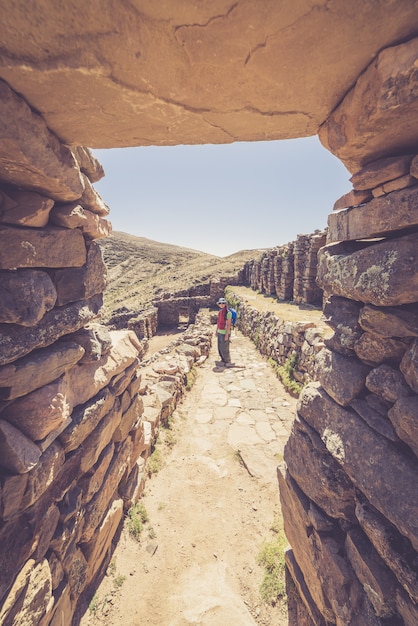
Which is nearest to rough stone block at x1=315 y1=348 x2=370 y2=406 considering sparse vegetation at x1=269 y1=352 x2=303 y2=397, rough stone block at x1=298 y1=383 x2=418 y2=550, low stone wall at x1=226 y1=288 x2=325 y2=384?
rough stone block at x1=298 y1=383 x2=418 y2=550

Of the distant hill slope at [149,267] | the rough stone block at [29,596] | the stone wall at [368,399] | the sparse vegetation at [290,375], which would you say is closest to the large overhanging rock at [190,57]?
the stone wall at [368,399]

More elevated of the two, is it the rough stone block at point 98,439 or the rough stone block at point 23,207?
the rough stone block at point 23,207

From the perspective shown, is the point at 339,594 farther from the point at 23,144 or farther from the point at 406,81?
the point at 23,144

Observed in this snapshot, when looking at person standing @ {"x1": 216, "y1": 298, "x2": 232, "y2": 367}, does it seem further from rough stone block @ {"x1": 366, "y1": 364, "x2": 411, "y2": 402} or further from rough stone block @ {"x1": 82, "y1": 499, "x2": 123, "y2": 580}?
rough stone block @ {"x1": 366, "y1": 364, "x2": 411, "y2": 402}

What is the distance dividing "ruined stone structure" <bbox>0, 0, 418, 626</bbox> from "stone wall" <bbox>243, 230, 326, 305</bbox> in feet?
36.8

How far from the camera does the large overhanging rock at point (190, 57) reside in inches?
47.3

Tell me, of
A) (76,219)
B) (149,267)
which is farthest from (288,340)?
(149,267)

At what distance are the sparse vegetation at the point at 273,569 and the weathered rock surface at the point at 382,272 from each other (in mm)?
3385

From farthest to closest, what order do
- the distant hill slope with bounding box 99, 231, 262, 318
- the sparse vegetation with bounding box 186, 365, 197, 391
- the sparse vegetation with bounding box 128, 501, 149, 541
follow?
the distant hill slope with bounding box 99, 231, 262, 318, the sparse vegetation with bounding box 186, 365, 197, 391, the sparse vegetation with bounding box 128, 501, 149, 541

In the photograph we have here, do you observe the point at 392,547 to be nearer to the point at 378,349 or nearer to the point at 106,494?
the point at 378,349

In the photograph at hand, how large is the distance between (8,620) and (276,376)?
741 cm

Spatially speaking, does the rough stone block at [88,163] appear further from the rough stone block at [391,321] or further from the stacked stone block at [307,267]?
the stacked stone block at [307,267]

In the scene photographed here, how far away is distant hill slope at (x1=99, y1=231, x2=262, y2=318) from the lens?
111ft

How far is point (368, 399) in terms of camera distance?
2104 millimetres
